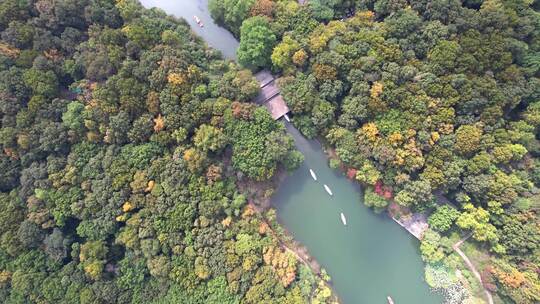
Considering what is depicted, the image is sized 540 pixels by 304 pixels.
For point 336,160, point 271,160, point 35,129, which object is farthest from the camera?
point 336,160

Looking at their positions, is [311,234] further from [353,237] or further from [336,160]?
[336,160]

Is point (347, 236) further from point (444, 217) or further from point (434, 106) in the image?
point (434, 106)

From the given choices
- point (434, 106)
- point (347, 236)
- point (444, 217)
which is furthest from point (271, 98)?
point (444, 217)

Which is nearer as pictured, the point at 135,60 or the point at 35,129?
the point at 35,129

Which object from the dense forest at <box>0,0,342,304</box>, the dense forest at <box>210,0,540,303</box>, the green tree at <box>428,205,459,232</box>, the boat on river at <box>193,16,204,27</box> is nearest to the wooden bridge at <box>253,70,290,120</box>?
the dense forest at <box>210,0,540,303</box>

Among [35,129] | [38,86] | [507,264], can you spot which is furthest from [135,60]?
[507,264]

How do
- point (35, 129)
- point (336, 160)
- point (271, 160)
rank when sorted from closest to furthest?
point (35, 129), point (271, 160), point (336, 160)
